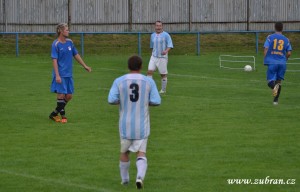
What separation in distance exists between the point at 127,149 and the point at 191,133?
207 inches

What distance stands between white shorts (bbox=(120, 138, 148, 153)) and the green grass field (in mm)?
499

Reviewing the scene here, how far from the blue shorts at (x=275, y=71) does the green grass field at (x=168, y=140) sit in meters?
0.64

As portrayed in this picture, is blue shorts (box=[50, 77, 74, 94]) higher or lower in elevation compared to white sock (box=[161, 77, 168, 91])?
higher

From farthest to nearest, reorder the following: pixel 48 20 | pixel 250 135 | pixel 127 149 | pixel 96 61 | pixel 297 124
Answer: pixel 48 20
pixel 96 61
pixel 297 124
pixel 250 135
pixel 127 149

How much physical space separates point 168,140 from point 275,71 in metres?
6.93

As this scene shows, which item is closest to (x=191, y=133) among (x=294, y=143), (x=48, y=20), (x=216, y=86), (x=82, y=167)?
(x=294, y=143)

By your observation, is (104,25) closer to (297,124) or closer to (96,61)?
(96,61)

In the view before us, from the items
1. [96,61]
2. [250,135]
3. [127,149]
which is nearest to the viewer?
[127,149]

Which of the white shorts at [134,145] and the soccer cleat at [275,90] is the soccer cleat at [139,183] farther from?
the soccer cleat at [275,90]

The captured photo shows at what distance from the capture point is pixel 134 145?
1187cm

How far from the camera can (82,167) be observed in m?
13.5

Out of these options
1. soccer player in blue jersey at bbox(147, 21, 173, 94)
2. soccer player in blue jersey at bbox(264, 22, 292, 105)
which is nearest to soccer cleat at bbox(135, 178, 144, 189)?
soccer player in blue jersey at bbox(264, 22, 292, 105)

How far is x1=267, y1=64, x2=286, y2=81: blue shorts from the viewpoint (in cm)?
2239

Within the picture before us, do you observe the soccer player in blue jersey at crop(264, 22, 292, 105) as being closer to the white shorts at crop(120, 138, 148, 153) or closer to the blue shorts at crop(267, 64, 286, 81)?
the blue shorts at crop(267, 64, 286, 81)
